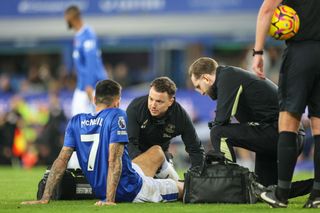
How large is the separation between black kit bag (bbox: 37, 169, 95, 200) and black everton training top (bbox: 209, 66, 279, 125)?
4.99 ft

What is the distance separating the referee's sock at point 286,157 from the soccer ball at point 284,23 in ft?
2.61

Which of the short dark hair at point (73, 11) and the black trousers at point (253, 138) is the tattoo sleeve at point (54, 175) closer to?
the black trousers at point (253, 138)

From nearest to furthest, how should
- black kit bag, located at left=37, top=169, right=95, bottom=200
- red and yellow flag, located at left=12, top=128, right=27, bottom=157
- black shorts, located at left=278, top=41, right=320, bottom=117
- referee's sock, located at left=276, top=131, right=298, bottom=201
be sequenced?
black shorts, located at left=278, top=41, right=320, bottom=117 → referee's sock, located at left=276, top=131, right=298, bottom=201 → black kit bag, located at left=37, top=169, right=95, bottom=200 → red and yellow flag, located at left=12, top=128, right=27, bottom=157

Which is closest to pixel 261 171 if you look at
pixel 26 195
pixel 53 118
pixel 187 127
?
pixel 187 127

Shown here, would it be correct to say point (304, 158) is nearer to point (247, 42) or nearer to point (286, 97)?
point (247, 42)

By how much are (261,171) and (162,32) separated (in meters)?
13.3

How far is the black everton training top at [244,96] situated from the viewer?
7707 millimetres

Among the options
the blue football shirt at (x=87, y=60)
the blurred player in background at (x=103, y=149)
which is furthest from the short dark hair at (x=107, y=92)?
the blue football shirt at (x=87, y=60)

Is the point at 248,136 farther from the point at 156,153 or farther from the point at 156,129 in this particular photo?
the point at 156,129

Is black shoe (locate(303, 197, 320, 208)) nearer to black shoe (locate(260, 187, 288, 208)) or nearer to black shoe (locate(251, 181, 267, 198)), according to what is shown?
black shoe (locate(260, 187, 288, 208))

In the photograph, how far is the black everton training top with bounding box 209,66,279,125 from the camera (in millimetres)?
7707

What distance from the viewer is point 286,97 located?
22.4 feet

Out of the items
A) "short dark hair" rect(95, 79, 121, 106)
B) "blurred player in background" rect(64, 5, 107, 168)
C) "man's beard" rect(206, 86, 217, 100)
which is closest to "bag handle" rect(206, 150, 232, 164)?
"man's beard" rect(206, 86, 217, 100)

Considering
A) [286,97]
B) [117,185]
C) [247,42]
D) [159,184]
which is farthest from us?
[247,42]
